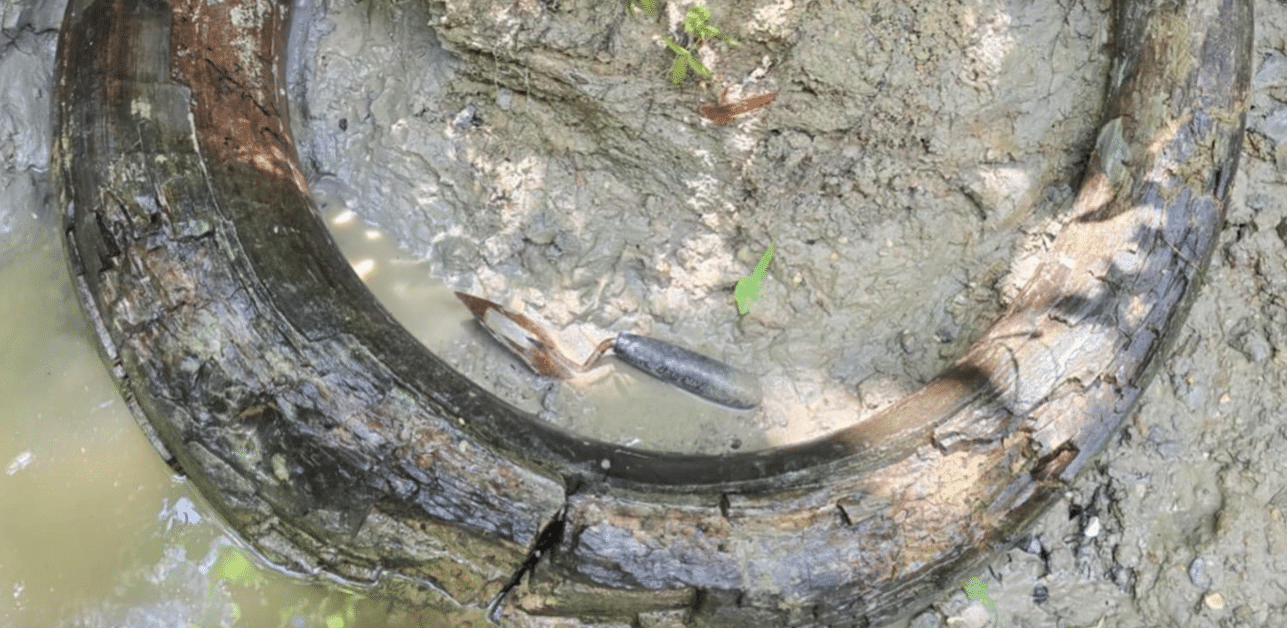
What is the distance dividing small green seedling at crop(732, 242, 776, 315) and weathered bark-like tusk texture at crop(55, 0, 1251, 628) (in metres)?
0.58

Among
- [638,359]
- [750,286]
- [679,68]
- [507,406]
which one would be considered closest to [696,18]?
[679,68]

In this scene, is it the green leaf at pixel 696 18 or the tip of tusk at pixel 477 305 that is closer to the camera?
the green leaf at pixel 696 18

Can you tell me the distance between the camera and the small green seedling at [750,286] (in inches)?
125

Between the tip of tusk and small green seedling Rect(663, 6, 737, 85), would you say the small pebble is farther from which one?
the tip of tusk

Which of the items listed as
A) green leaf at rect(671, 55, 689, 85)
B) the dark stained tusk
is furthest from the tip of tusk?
green leaf at rect(671, 55, 689, 85)

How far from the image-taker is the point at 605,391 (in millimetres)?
3148

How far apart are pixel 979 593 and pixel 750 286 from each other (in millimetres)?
1124

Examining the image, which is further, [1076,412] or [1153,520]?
[1153,520]

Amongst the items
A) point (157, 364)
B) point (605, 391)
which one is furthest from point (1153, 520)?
point (157, 364)

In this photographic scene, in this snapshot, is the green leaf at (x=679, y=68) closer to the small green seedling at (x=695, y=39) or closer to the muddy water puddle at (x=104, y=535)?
the small green seedling at (x=695, y=39)

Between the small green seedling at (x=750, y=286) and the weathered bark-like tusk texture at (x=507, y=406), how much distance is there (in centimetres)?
58

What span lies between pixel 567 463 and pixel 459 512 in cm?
29

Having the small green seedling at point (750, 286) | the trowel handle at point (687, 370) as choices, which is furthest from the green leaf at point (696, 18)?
the trowel handle at point (687, 370)

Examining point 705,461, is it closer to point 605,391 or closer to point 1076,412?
point 605,391
